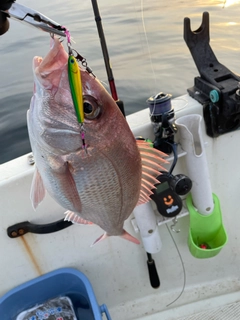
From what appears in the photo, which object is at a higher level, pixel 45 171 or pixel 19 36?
pixel 45 171

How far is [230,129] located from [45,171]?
1300 mm

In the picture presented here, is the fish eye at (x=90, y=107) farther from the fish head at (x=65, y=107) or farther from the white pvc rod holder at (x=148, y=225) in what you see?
the white pvc rod holder at (x=148, y=225)

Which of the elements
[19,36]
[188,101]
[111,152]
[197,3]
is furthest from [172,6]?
[111,152]

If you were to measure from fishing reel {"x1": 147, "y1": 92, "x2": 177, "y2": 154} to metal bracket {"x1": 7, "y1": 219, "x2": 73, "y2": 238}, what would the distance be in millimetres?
679

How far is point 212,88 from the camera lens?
1760mm

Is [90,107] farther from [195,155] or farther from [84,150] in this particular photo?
[195,155]

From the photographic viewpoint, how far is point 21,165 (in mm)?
1725

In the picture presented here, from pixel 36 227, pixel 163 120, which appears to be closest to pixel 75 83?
pixel 163 120

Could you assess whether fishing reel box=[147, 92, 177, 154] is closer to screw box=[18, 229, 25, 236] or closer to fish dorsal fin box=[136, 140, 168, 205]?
fish dorsal fin box=[136, 140, 168, 205]

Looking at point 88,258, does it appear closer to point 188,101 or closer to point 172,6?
point 188,101

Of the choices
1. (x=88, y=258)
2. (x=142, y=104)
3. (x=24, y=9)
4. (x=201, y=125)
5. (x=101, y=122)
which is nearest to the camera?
(x=24, y=9)

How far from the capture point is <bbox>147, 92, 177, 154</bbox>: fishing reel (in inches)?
62.6

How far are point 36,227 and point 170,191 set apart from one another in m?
0.76

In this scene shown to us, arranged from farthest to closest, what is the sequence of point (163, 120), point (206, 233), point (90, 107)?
point (206, 233) → point (163, 120) → point (90, 107)
